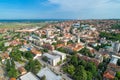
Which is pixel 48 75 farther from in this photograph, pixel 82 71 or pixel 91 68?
pixel 91 68

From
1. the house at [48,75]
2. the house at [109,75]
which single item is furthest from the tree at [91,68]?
the house at [48,75]

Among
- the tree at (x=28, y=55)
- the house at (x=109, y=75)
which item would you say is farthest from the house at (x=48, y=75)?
the tree at (x=28, y=55)

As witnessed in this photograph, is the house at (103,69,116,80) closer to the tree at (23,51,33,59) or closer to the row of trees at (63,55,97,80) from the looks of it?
the row of trees at (63,55,97,80)

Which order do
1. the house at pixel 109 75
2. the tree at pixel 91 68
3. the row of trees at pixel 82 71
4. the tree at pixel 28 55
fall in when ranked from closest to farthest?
1. the row of trees at pixel 82 71
2. the house at pixel 109 75
3. the tree at pixel 91 68
4. the tree at pixel 28 55

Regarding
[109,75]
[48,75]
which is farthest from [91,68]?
[48,75]

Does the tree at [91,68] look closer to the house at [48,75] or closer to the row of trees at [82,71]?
the row of trees at [82,71]

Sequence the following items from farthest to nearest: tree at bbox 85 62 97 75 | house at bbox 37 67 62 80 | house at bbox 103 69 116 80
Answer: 1. tree at bbox 85 62 97 75
2. house at bbox 103 69 116 80
3. house at bbox 37 67 62 80

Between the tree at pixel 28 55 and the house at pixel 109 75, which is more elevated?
the tree at pixel 28 55

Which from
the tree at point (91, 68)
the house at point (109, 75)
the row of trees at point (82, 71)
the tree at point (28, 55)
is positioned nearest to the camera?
the row of trees at point (82, 71)

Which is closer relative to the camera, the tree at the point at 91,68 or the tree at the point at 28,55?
the tree at the point at 91,68

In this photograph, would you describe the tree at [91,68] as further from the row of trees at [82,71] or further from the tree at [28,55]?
the tree at [28,55]

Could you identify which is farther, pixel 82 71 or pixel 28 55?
pixel 28 55

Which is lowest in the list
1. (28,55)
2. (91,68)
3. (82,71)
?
(91,68)

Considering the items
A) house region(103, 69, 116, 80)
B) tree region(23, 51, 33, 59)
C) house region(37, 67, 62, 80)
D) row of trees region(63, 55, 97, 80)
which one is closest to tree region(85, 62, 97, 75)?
row of trees region(63, 55, 97, 80)
